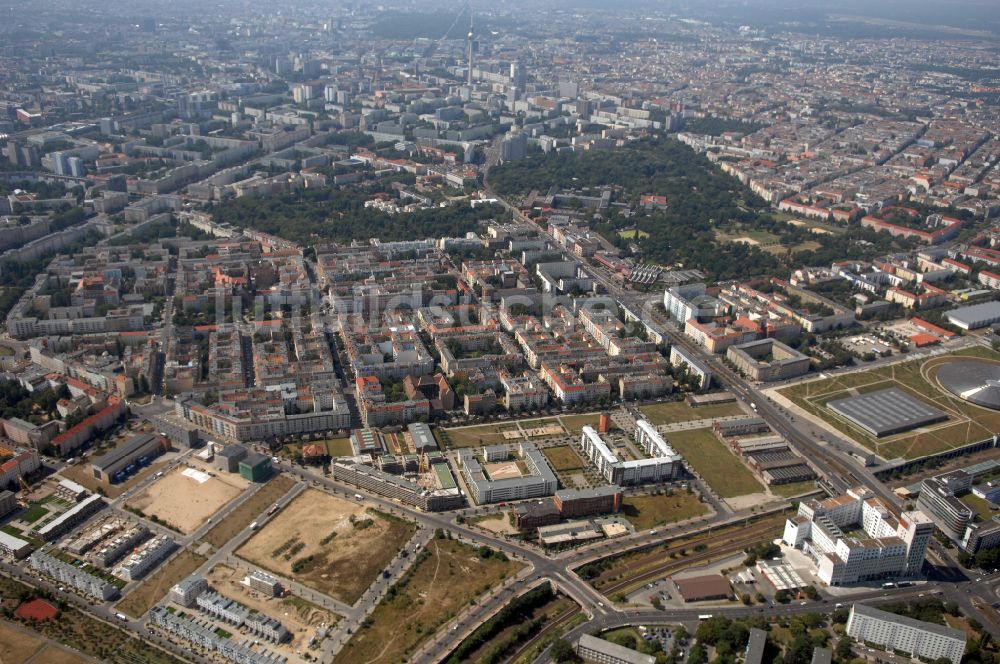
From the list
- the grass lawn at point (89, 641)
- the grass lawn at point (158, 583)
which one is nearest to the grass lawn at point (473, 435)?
the grass lawn at point (158, 583)

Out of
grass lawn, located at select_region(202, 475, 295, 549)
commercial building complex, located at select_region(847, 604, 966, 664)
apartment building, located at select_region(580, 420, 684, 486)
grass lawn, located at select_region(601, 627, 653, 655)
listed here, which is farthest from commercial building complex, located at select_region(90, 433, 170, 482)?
commercial building complex, located at select_region(847, 604, 966, 664)

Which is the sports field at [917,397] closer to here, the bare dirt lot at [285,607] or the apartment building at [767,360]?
the apartment building at [767,360]

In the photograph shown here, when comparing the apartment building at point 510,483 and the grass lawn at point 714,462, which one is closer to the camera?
the apartment building at point 510,483

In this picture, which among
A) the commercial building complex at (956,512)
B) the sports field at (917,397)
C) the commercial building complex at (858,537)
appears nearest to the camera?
the commercial building complex at (858,537)

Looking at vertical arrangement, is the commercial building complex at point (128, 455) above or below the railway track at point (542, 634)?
above

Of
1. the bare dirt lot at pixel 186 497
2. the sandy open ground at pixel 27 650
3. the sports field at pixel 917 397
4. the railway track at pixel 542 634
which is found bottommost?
the sandy open ground at pixel 27 650

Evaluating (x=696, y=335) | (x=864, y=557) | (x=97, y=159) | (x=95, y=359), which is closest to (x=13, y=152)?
(x=97, y=159)

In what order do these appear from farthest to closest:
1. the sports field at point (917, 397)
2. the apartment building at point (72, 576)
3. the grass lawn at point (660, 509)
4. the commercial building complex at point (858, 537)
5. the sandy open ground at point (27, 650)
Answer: the sports field at point (917, 397) < the grass lawn at point (660, 509) < the commercial building complex at point (858, 537) < the apartment building at point (72, 576) < the sandy open ground at point (27, 650)
